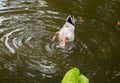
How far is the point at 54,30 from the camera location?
572cm

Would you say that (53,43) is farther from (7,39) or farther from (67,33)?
(7,39)

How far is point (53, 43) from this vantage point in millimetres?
5199

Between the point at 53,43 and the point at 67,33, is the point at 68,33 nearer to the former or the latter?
the point at 67,33

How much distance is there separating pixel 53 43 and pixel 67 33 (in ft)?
1.18

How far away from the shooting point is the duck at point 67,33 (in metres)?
5.22

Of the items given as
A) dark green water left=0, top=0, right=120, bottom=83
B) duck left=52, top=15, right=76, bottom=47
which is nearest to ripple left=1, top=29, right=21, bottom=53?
dark green water left=0, top=0, right=120, bottom=83

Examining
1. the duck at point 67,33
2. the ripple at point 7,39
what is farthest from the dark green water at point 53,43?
the duck at point 67,33

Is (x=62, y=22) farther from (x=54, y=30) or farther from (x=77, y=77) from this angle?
(x=77, y=77)

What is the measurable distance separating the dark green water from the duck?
0.14 m

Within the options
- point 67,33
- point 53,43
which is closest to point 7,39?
point 53,43

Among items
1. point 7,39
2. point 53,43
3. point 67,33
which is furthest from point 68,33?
point 7,39

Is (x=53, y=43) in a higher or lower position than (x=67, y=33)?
lower

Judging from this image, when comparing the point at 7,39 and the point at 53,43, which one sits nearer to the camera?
the point at 7,39

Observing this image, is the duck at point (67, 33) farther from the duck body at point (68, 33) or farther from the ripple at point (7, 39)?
the ripple at point (7, 39)
